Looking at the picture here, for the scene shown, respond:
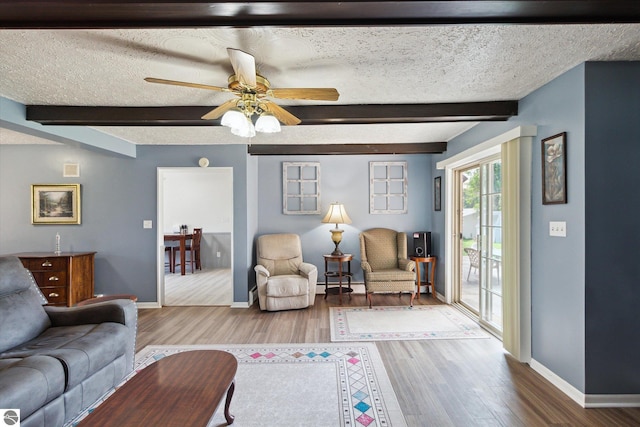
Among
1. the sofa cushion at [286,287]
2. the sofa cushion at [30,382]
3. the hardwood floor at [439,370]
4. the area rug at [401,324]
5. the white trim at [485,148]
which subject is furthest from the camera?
the sofa cushion at [286,287]

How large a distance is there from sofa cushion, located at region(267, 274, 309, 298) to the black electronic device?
185 centimetres

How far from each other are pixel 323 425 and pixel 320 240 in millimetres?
3330

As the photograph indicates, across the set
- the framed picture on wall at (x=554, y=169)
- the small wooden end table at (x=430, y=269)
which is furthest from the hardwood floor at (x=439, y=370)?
the small wooden end table at (x=430, y=269)

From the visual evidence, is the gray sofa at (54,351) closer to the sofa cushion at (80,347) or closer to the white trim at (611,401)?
the sofa cushion at (80,347)

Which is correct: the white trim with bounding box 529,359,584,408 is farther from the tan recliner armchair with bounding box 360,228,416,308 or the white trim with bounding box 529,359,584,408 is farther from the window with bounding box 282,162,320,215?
the window with bounding box 282,162,320,215

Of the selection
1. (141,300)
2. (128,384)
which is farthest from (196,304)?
(128,384)

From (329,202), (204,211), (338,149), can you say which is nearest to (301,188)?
(329,202)

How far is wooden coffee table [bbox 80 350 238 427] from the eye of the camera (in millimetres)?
1393

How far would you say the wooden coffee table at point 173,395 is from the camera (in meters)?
1.39

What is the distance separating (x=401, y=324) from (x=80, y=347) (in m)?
3.03

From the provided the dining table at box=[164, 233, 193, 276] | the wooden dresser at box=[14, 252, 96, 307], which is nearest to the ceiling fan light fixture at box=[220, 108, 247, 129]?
the wooden dresser at box=[14, 252, 96, 307]

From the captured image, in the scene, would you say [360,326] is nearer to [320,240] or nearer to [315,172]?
[320,240]

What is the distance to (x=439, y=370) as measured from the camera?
257 centimetres

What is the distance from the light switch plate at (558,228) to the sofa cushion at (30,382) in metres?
3.46
